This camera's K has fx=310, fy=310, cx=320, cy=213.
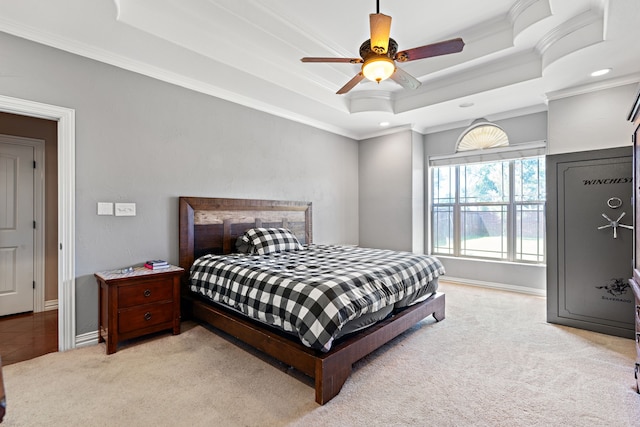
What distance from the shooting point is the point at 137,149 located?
127 inches

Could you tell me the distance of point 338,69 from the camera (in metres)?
4.04

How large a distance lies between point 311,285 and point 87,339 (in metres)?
2.29

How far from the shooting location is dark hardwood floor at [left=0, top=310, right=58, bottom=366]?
2691 millimetres

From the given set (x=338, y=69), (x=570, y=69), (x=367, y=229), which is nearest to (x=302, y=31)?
(x=338, y=69)

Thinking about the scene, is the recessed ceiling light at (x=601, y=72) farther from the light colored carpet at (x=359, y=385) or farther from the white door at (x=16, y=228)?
the white door at (x=16, y=228)

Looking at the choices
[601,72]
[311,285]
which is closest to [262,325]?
[311,285]

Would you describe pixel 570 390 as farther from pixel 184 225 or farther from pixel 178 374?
pixel 184 225

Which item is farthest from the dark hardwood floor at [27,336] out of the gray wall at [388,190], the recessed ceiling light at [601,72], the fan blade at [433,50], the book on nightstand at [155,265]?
the recessed ceiling light at [601,72]

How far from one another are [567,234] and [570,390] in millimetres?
1841

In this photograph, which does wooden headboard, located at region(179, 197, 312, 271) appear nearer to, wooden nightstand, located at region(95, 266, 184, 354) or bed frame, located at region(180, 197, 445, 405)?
bed frame, located at region(180, 197, 445, 405)

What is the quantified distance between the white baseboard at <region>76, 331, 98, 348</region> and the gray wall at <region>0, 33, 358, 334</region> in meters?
0.05

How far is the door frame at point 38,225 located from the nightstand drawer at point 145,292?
2064mm

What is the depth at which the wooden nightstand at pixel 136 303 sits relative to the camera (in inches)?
104

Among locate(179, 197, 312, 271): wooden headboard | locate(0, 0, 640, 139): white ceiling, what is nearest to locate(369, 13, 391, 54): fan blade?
locate(0, 0, 640, 139): white ceiling
